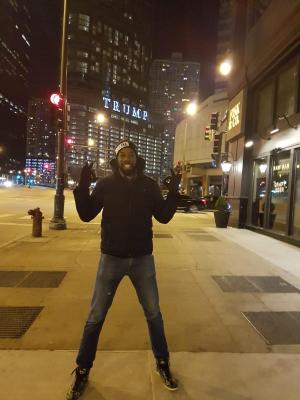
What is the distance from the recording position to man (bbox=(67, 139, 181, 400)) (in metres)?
3.57

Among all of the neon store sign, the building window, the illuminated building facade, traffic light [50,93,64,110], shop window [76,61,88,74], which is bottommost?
traffic light [50,93,64,110]

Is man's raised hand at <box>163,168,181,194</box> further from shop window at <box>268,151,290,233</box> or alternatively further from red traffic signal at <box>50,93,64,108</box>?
red traffic signal at <box>50,93,64,108</box>

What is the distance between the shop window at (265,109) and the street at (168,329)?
22.3 feet

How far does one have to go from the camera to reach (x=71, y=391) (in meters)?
3.32

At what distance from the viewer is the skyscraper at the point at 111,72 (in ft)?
276

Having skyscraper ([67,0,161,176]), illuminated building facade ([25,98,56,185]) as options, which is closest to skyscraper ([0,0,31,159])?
illuminated building facade ([25,98,56,185])

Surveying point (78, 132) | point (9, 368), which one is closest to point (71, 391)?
point (9, 368)

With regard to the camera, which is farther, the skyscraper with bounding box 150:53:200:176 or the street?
the skyscraper with bounding box 150:53:200:176

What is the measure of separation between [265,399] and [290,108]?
36.7 ft

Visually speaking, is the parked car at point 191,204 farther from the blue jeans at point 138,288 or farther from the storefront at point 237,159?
the blue jeans at point 138,288

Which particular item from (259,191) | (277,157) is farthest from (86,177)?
(259,191)

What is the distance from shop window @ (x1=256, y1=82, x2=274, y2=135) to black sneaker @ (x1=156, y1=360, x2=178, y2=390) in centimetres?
1226

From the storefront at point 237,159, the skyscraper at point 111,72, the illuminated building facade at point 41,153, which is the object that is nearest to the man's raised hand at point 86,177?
the storefront at point 237,159

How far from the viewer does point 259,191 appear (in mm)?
16297
